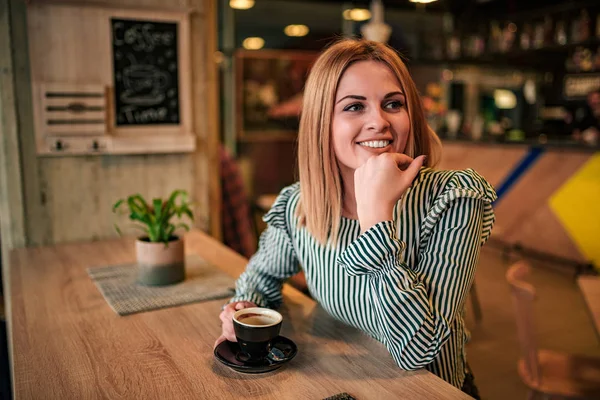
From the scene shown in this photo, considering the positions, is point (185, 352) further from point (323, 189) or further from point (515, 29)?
point (515, 29)

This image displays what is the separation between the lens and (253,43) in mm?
7984

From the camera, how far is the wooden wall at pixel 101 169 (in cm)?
218

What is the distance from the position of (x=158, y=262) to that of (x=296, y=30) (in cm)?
719

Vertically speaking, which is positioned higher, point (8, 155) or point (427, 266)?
point (8, 155)

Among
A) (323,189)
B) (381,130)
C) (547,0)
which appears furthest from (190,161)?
(547,0)

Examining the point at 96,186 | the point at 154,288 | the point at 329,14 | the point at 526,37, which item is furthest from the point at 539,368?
the point at 329,14

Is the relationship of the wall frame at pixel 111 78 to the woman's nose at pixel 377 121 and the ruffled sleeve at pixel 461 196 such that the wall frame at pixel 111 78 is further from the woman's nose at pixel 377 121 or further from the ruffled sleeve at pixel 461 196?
the ruffled sleeve at pixel 461 196

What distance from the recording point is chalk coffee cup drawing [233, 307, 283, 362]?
1131 mm

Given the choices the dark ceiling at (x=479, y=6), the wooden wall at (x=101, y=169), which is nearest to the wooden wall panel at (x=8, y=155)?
the wooden wall at (x=101, y=169)

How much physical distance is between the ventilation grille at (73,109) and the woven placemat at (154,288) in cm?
69

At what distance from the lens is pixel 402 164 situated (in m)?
1.28

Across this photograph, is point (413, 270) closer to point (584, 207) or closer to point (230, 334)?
point (230, 334)

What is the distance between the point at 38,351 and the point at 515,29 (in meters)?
7.10

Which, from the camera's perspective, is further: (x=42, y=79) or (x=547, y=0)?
(x=547, y=0)
